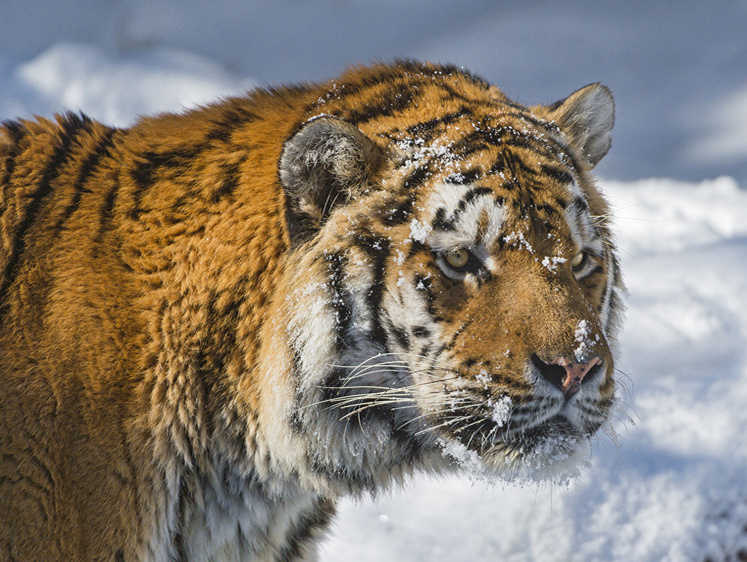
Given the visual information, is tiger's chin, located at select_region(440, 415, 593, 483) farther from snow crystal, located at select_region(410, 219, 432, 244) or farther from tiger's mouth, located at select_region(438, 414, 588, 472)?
snow crystal, located at select_region(410, 219, 432, 244)

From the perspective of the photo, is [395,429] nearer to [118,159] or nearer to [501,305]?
[501,305]

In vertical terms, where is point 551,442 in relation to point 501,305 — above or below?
below

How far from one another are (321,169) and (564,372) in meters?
1.27

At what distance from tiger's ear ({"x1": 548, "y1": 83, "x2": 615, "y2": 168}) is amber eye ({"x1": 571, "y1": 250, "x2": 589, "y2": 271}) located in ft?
2.49

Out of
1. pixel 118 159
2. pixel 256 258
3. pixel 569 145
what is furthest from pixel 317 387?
pixel 569 145

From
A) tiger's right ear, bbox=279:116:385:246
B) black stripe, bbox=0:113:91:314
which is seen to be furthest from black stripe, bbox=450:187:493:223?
black stripe, bbox=0:113:91:314

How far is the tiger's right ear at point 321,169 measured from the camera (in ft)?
9.59

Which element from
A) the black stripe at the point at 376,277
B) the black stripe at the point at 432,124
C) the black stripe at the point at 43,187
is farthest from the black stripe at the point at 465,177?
the black stripe at the point at 43,187

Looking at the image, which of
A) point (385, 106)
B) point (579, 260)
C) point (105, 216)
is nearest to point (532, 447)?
point (579, 260)

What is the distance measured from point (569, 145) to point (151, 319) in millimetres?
2168

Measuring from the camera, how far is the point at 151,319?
308cm

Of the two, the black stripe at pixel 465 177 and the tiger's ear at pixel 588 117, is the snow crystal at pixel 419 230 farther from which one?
the tiger's ear at pixel 588 117

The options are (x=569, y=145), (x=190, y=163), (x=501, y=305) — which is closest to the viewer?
(x=501, y=305)

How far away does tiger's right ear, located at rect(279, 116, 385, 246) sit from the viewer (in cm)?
292
